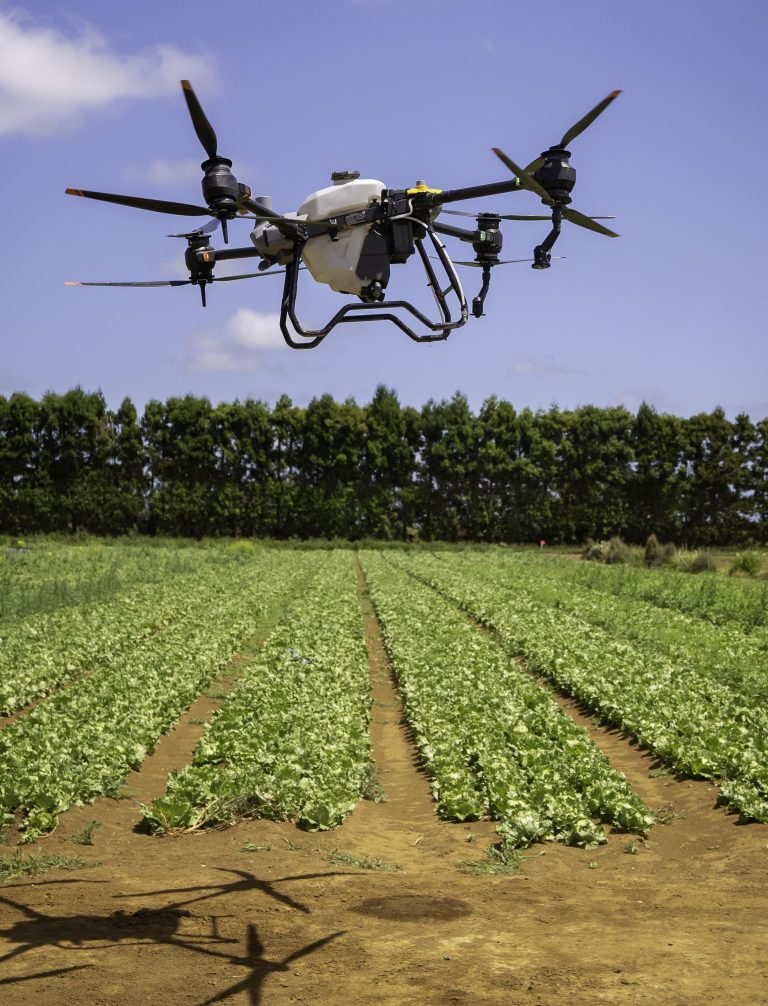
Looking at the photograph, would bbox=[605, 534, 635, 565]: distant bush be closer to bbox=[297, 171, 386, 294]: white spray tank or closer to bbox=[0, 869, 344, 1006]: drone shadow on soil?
bbox=[0, 869, 344, 1006]: drone shadow on soil

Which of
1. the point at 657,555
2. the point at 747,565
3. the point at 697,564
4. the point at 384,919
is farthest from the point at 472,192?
the point at 657,555

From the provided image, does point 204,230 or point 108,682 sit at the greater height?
point 204,230

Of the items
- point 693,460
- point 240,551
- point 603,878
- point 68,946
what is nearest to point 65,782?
point 68,946

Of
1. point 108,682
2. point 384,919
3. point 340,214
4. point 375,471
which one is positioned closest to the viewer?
point 340,214

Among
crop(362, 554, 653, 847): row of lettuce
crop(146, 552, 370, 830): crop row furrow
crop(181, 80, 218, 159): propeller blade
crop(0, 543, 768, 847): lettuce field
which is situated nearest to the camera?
crop(181, 80, 218, 159): propeller blade

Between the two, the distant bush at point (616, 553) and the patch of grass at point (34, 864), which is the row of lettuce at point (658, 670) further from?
the distant bush at point (616, 553)

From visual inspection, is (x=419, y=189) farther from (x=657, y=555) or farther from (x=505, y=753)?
(x=657, y=555)

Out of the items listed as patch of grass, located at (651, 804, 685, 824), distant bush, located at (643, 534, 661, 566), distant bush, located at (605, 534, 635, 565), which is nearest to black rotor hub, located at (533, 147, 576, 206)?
patch of grass, located at (651, 804, 685, 824)
